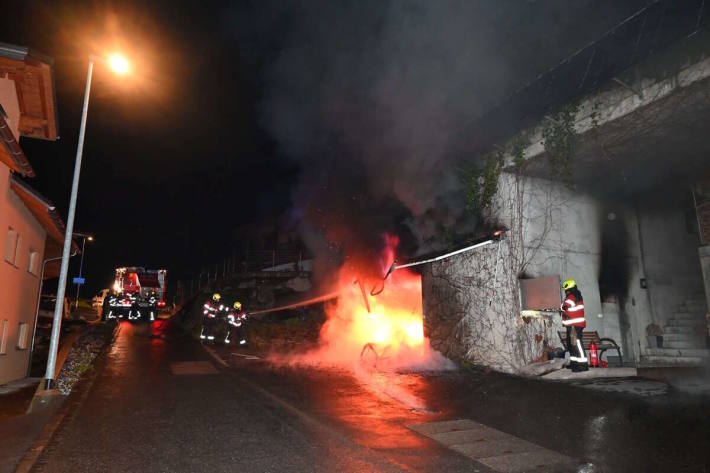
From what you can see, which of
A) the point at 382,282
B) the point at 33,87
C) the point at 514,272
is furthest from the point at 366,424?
the point at 33,87

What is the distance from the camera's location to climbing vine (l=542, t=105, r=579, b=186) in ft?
27.7

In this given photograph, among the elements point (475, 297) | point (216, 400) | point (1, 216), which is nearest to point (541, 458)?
point (216, 400)

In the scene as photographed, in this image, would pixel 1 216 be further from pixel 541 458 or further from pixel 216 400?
pixel 541 458

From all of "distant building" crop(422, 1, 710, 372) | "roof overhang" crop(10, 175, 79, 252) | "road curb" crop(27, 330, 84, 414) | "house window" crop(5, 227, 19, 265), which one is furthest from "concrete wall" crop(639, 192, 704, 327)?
"house window" crop(5, 227, 19, 265)

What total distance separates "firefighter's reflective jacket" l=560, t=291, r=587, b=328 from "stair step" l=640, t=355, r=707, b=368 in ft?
10.7

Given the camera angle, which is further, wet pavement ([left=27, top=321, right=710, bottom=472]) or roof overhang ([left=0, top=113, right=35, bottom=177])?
roof overhang ([left=0, top=113, right=35, bottom=177])

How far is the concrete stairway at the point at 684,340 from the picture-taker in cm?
977

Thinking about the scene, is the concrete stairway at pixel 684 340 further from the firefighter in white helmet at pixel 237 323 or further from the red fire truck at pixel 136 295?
the red fire truck at pixel 136 295

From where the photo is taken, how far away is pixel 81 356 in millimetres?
12836

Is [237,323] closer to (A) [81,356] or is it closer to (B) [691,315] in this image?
(A) [81,356]

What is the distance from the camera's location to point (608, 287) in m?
10.4

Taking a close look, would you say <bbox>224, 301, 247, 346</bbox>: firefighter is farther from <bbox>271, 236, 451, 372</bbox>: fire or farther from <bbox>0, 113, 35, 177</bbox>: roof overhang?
<bbox>0, 113, 35, 177</bbox>: roof overhang

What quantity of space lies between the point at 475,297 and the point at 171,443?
22.5ft

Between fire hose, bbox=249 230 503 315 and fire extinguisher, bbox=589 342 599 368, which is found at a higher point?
fire hose, bbox=249 230 503 315
